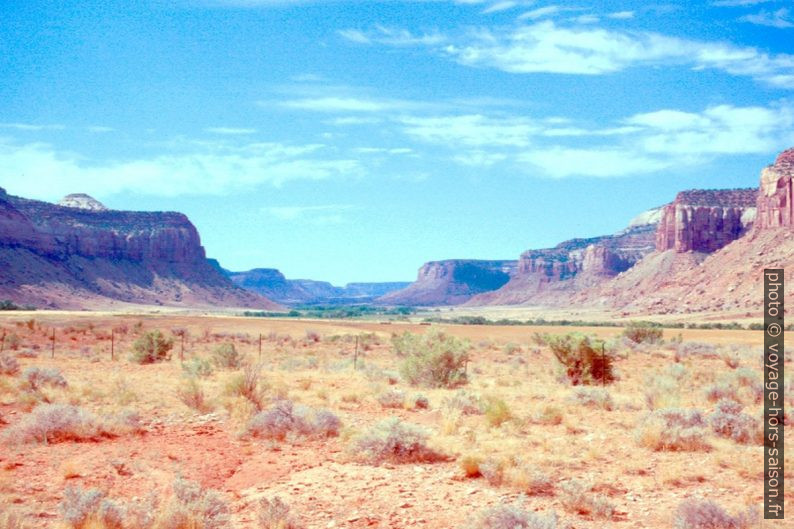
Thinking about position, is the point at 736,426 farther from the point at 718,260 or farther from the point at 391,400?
the point at 718,260

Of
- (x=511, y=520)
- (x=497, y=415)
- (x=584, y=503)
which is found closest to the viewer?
(x=511, y=520)

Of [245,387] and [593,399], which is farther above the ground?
[245,387]

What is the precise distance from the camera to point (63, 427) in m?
12.5

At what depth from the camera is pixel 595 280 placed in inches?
7687

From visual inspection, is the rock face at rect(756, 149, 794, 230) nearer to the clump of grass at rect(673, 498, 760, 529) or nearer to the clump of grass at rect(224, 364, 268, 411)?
the clump of grass at rect(224, 364, 268, 411)

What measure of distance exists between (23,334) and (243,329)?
807 inches

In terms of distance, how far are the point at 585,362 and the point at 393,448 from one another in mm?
14051

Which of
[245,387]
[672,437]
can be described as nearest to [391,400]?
[245,387]

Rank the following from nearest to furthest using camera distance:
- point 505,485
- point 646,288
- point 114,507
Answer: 1. point 114,507
2. point 505,485
3. point 646,288

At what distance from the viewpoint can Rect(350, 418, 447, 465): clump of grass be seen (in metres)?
11.5

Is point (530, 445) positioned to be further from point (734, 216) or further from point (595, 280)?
point (595, 280)

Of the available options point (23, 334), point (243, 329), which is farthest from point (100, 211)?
point (23, 334)

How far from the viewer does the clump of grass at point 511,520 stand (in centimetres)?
764

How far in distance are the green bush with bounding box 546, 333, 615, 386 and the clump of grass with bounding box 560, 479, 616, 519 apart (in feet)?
48.3
